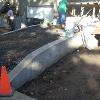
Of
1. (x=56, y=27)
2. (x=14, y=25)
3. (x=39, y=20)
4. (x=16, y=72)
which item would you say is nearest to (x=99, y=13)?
(x=39, y=20)

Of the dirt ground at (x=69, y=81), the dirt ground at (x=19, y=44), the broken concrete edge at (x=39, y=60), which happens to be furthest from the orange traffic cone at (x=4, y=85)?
the dirt ground at (x=19, y=44)

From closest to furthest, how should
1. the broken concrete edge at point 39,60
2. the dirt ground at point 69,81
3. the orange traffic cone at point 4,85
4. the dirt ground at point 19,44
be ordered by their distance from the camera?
the orange traffic cone at point 4,85
the dirt ground at point 69,81
the broken concrete edge at point 39,60
the dirt ground at point 19,44

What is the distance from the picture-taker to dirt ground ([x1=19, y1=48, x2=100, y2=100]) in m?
8.34

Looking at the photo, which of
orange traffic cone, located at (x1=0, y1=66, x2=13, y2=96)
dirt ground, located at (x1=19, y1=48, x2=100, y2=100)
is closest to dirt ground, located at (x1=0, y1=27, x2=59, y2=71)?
dirt ground, located at (x1=19, y1=48, x2=100, y2=100)

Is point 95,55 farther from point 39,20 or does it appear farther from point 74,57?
point 39,20

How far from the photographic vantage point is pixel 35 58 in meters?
9.66

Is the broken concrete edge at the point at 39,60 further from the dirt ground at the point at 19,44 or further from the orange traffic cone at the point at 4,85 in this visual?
the dirt ground at the point at 19,44

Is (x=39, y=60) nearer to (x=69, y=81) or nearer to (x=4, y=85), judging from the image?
(x=69, y=81)

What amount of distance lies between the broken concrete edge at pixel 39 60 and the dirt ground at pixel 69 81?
165mm

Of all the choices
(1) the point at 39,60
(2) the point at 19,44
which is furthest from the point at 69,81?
(2) the point at 19,44

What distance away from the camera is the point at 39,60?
990 cm

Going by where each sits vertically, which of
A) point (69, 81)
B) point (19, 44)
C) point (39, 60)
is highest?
point (39, 60)

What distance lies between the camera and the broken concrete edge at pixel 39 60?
8691 mm

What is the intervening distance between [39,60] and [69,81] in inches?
44.8
